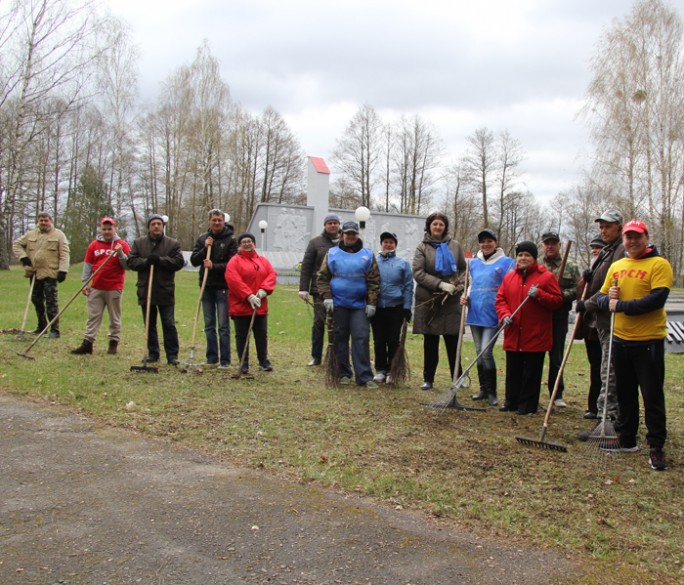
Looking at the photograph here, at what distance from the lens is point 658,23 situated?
1142 inches

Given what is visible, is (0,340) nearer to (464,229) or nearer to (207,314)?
(207,314)

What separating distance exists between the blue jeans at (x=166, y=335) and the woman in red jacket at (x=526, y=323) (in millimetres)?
4355

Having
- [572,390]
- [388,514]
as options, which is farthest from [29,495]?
[572,390]

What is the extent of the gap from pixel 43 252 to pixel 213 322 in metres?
3.57

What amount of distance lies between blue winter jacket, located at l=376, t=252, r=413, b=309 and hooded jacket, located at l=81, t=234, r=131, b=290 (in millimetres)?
3724

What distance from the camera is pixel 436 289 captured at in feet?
23.6

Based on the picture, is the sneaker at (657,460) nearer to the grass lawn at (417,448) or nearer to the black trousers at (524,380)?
the grass lawn at (417,448)

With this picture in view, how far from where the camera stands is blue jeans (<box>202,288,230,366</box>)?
328 inches

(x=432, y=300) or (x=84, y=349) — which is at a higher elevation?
(x=432, y=300)

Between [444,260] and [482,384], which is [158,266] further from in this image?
[482,384]

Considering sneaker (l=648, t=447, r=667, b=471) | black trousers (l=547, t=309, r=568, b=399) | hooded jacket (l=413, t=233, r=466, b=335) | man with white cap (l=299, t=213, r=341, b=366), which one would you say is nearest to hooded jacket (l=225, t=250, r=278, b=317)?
man with white cap (l=299, t=213, r=341, b=366)

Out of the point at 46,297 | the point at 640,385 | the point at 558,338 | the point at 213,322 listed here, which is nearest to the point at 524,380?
the point at 558,338

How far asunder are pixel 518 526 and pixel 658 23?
105ft

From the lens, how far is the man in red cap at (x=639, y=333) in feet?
15.7
